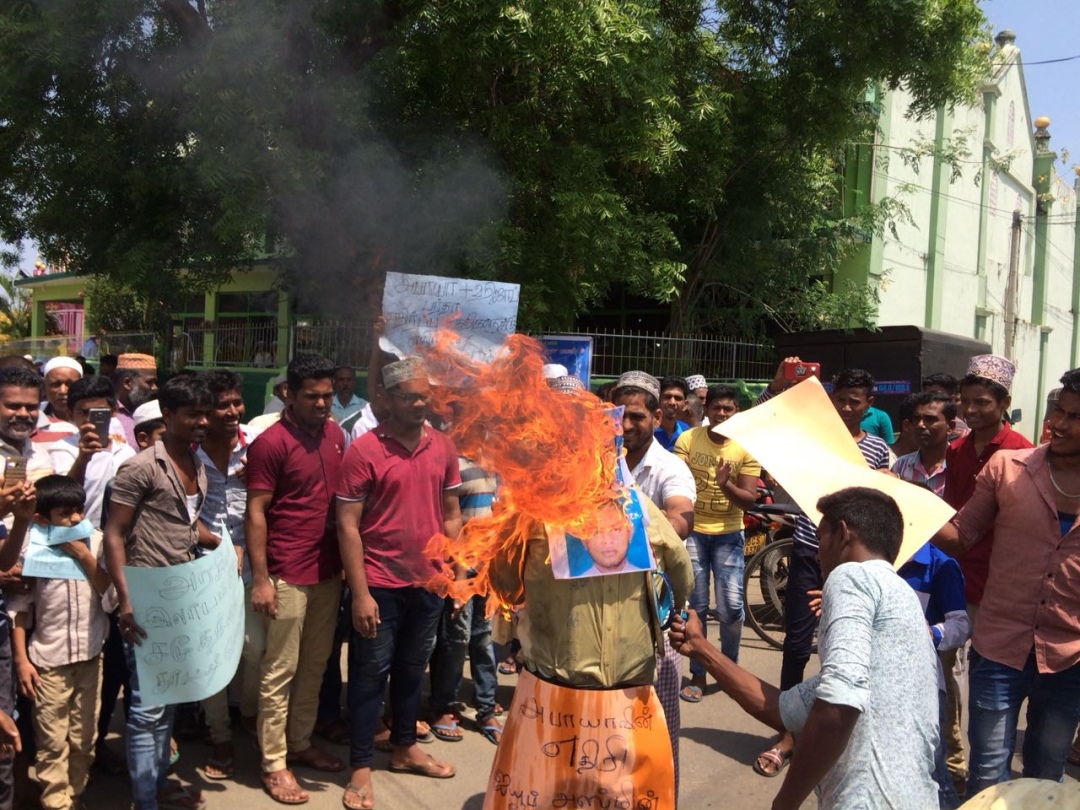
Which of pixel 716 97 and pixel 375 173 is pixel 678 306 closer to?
pixel 716 97

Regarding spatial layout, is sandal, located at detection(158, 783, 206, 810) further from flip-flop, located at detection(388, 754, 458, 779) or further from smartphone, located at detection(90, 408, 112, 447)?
smartphone, located at detection(90, 408, 112, 447)

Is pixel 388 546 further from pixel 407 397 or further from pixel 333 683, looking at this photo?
pixel 333 683

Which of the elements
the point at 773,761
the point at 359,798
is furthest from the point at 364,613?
the point at 773,761

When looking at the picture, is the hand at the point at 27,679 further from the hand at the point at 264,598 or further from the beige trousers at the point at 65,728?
the hand at the point at 264,598

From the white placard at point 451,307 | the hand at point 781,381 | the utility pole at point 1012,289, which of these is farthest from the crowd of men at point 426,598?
the utility pole at point 1012,289

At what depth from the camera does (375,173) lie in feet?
30.1

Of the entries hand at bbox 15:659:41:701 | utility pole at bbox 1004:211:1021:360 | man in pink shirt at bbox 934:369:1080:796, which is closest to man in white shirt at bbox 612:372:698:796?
man in pink shirt at bbox 934:369:1080:796

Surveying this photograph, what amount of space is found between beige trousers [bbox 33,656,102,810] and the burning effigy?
1866mm

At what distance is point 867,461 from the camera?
4812 mm

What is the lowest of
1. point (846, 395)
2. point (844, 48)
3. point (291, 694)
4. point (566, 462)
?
point (291, 694)

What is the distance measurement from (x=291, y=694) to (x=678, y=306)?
1060cm

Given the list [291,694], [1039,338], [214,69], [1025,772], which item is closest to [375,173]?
[214,69]

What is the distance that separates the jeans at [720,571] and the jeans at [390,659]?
2128 mm

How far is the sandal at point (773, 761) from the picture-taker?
471 centimetres
